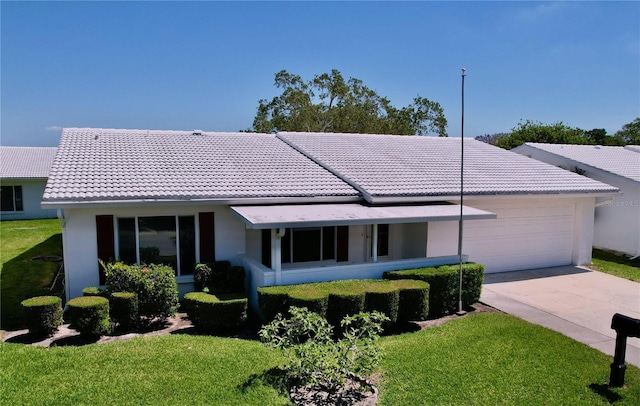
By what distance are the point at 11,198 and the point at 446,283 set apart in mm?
34086

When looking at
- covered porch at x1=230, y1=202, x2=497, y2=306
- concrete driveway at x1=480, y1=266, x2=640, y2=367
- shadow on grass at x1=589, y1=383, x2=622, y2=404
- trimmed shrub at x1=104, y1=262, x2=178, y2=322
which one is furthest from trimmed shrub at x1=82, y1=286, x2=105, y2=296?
shadow on grass at x1=589, y1=383, x2=622, y2=404

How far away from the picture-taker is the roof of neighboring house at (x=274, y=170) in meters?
13.0

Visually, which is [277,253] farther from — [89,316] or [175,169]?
[175,169]

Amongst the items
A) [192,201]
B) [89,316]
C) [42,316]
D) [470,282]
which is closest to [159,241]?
[192,201]

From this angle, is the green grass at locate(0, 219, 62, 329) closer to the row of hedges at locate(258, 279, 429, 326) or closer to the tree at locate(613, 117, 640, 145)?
the row of hedges at locate(258, 279, 429, 326)

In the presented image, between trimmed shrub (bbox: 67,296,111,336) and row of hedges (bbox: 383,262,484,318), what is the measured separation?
7.48m

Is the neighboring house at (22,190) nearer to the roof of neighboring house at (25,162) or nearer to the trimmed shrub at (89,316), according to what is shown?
the roof of neighboring house at (25,162)

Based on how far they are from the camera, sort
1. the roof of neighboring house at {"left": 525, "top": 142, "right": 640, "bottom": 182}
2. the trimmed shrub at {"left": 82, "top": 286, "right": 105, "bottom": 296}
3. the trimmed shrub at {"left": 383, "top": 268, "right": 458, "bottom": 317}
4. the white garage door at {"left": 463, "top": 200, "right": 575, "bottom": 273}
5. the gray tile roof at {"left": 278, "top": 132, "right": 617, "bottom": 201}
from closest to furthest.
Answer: the trimmed shrub at {"left": 82, "top": 286, "right": 105, "bottom": 296} < the trimmed shrub at {"left": 383, "top": 268, "right": 458, "bottom": 317} < the gray tile roof at {"left": 278, "top": 132, "right": 617, "bottom": 201} < the white garage door at {"left": 463, "top": 200, "right": 575, "bottom": 273} < the roof of neighboring house at {"left": 525, "top": 142, "right": 640, "bottom": 182}

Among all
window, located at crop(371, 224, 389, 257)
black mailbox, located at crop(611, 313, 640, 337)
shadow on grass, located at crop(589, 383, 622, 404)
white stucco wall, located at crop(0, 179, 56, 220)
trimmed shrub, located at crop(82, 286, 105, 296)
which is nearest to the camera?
shadow on grass, located at crop(589, 383, 622, 404)

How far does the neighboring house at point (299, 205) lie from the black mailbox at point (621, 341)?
5.89m

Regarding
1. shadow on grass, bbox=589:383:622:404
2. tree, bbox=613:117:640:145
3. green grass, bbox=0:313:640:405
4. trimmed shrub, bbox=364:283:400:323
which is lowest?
shadow on grass, bbox=589:383:622:404

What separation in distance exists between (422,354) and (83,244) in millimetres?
9523

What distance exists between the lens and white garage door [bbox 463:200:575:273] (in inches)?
661

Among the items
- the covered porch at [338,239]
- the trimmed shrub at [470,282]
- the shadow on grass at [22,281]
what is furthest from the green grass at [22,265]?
the trimmed shrub at [470,282]
